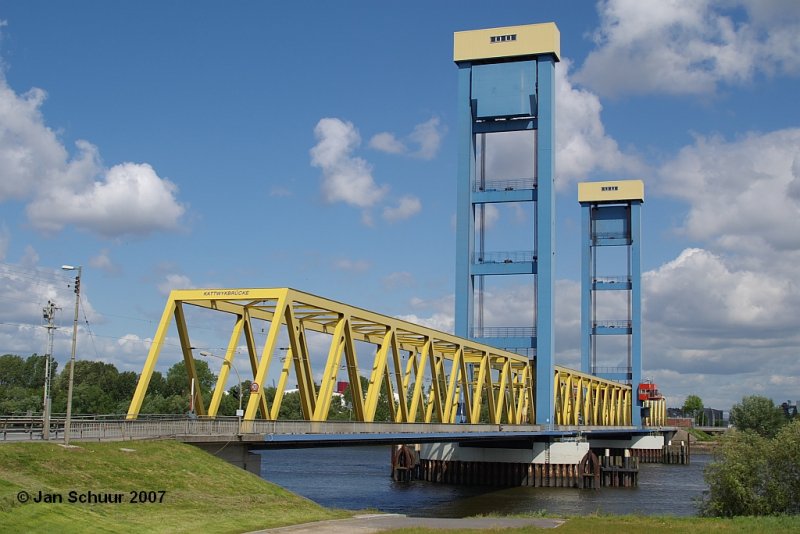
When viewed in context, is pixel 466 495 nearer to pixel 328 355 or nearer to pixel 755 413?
pixel 328 355

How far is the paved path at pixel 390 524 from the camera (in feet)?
103

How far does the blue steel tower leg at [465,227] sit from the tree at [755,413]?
7625 centimetres

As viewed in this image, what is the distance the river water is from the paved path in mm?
12499

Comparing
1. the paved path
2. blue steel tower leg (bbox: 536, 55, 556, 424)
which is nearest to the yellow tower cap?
blue steel tower leg (bbox: 536, 55, 556, 424)

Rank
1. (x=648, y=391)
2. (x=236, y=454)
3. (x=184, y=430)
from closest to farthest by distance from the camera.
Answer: (x=184, y=430)
(x=236, y=454)
(x=648, y=391)

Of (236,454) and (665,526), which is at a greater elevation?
(236,454)

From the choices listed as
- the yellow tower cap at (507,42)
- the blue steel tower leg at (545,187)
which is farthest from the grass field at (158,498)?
the yellow tower cap at (507,42)

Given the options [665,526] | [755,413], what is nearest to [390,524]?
[665,526]

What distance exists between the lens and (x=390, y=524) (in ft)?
112

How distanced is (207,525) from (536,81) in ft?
206

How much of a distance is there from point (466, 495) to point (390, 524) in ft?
145

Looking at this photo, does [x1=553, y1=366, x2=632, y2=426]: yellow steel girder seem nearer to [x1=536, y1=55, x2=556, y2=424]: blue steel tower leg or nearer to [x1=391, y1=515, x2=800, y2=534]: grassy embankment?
[x1=536, y1=55, x2=556, y2=424]: blue steel tower leg

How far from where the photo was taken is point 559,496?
77562mm

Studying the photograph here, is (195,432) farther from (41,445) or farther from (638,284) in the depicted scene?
(638,284)
